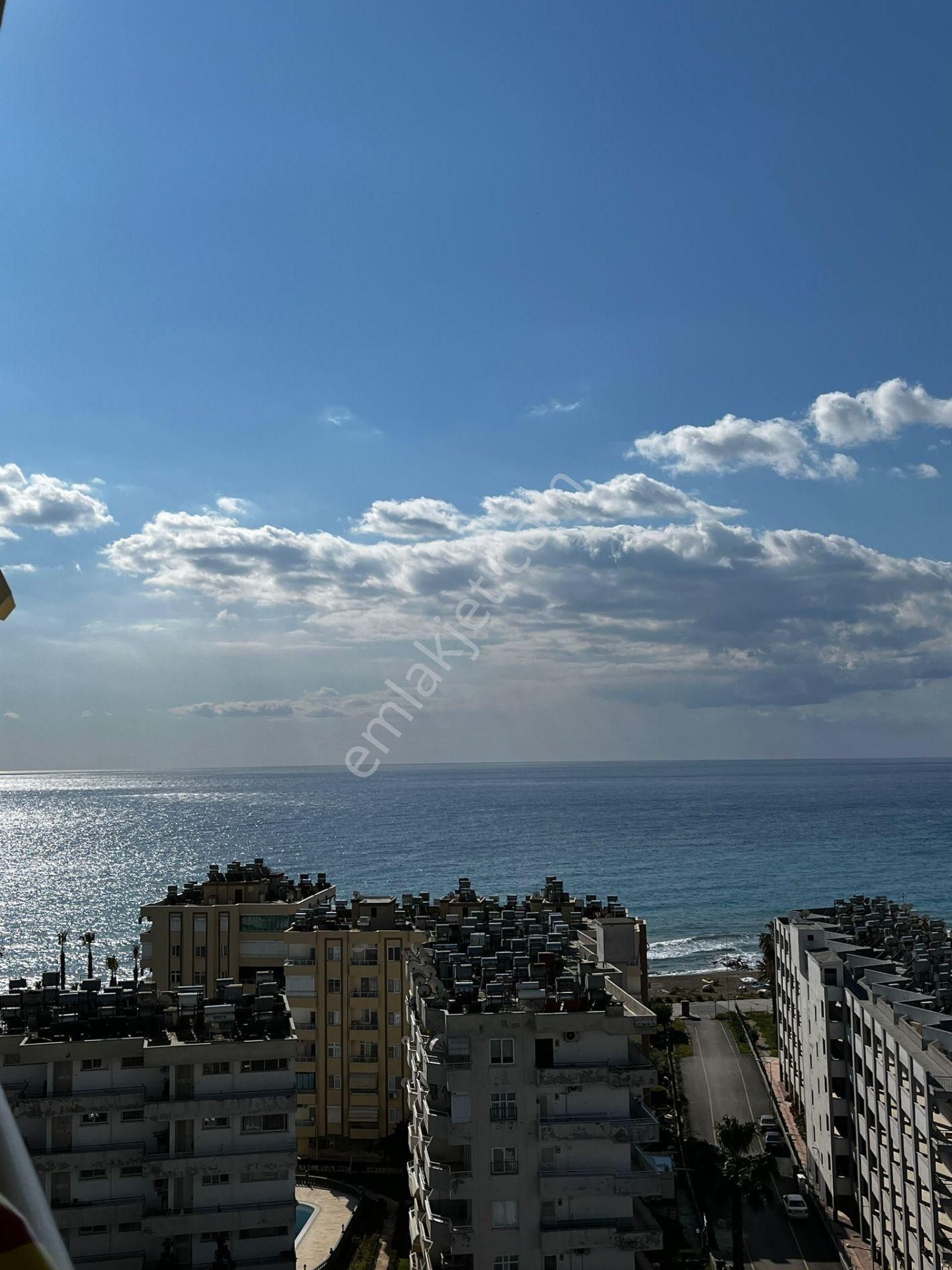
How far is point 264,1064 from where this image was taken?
3550 cm

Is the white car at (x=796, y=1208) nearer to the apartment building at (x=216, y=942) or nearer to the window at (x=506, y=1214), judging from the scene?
the window at (x=506, y=1214)

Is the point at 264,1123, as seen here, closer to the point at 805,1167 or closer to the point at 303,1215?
the point at 303,1215

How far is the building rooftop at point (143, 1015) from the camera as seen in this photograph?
120ft

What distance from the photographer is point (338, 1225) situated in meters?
47.1

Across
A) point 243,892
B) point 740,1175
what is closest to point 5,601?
point 740,1175

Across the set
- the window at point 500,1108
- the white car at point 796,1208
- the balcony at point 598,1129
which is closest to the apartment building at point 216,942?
the white car at point 796,1208

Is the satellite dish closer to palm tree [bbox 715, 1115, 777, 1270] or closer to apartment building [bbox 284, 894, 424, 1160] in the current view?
palm tree [bbox 715, 1115, 777, 1270]

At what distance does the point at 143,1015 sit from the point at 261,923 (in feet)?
103

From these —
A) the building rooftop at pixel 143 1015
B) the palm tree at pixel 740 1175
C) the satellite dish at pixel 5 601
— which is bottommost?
the palm tree at pixel 740 1175

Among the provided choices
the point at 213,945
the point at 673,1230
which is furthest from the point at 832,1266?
the point at 213,945

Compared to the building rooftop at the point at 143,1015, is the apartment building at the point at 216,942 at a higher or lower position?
lower

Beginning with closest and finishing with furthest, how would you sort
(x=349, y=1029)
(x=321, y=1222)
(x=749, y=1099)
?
1. (x=321, y=1222)
2. (x=349, y=1029)
3. (x=749, y=1099)

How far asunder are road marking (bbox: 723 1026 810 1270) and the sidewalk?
1.64 m

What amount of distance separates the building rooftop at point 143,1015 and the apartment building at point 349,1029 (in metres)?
19.0
